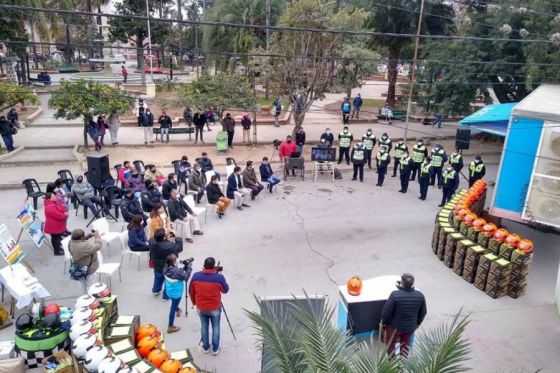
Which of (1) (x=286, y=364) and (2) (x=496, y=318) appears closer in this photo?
(1) (x=286, y=364)

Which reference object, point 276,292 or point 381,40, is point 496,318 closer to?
point 276,292

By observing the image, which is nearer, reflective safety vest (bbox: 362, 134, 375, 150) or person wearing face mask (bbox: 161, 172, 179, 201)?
person wearing face mask (bbox: 161, 172, 179, 201)

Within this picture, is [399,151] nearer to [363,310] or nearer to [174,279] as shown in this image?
[363,310]

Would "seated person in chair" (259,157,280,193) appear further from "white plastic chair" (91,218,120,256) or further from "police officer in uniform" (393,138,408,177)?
"white plastic chair" (91,218,120,256)

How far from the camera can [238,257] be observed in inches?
414

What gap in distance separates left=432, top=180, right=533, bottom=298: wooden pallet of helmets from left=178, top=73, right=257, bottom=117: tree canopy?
10587 millimetres

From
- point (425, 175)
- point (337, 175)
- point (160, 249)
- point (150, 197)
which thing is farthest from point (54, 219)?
point (425, 175)

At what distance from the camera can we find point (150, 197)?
1155 cm

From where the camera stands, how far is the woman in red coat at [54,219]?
388 inches

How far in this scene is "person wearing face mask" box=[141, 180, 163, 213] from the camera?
11.5 meters

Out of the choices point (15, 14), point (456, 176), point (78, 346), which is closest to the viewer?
point (78, 346)

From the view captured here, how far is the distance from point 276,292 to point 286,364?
4913 mm

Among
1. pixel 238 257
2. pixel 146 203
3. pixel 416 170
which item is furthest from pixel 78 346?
pixel 416 170

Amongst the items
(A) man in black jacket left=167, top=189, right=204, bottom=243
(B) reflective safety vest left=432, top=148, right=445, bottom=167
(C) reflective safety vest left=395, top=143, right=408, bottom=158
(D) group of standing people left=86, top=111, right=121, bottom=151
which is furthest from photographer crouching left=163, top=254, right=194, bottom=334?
(D) group of standing people left=86, top=111, right=121, bottom=151
